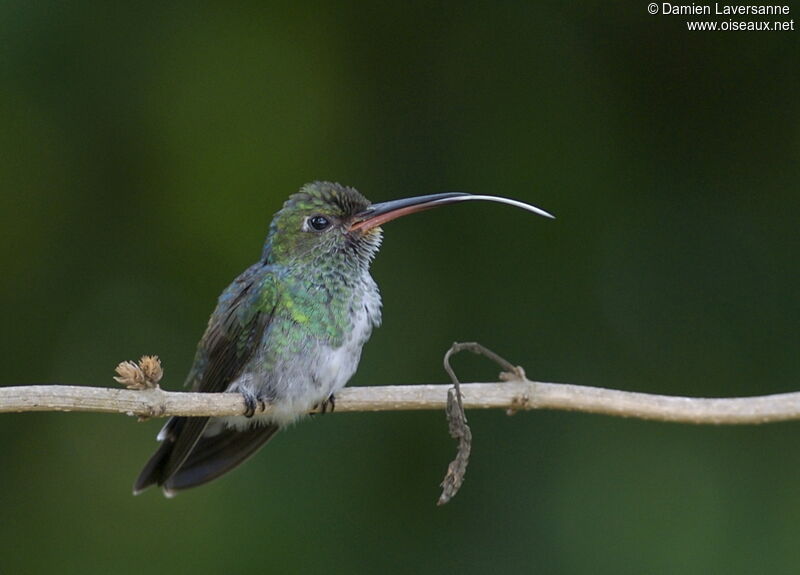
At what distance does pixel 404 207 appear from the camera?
15.2 ft

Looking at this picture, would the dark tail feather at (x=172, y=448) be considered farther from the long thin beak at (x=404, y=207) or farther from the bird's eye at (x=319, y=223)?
the long thin beak at (x=404, y=207)

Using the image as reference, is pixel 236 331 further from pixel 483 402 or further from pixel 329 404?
pixel 483 402

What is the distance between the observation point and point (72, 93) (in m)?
6.19

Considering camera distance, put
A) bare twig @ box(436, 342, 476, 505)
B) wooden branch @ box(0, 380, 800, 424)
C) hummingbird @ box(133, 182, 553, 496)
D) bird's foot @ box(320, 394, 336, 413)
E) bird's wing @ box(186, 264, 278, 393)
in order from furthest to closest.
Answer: bird's wing @ box(186, 264, 278, 393)
hummingbird @ box(133, 182, 553, 496)
bird's foot @ box(320, 394, 336, 413)
bare twig @ box(436, 342, 476, 505)
wooden branch @ box(0, 380, 800, 424)

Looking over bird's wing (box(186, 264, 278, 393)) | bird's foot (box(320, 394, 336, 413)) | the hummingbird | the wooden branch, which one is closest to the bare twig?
the wooden branch

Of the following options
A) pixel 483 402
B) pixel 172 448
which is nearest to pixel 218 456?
pixel 172 448

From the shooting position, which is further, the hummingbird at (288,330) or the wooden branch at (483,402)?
the hummingbird at (288,330)

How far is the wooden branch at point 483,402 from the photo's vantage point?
125 inches

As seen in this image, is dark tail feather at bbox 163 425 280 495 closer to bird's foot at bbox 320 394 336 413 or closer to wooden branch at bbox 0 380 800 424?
bird's foot at bbox 320 394 336 413

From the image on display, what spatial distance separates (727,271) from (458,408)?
3358 mm

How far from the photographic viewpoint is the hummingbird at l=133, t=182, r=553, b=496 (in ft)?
14.8

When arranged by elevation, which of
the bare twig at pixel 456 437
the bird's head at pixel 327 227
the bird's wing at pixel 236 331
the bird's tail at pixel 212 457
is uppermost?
the bird's head at pixel 327 227

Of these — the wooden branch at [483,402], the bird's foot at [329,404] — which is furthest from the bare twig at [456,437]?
the bird's foot at [329,404]

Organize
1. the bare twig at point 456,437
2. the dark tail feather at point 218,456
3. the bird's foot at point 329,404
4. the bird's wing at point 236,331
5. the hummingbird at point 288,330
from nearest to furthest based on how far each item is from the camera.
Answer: the bare twig at point 456,437
the bird's foot at point 329,404
the hummingbird at point 288,330
the bird's wing at point 236,331
the dark tail feather at point 218,456
